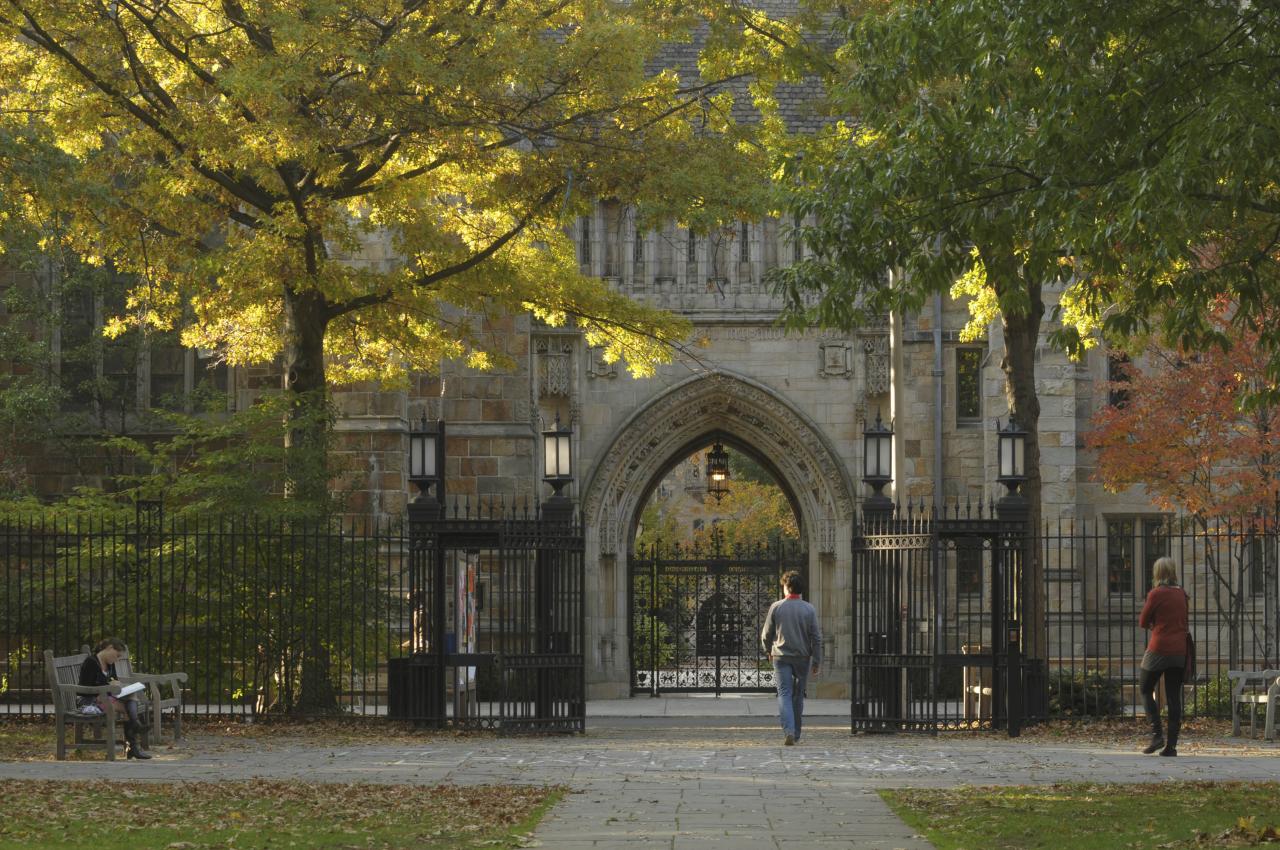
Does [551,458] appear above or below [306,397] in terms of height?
below

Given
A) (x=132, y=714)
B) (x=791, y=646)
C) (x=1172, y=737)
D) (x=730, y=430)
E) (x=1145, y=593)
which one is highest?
(x=730, y=430)

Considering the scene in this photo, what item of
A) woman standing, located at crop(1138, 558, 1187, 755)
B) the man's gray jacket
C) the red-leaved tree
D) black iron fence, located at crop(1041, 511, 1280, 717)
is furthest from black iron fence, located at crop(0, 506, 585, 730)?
the red-leaved tree

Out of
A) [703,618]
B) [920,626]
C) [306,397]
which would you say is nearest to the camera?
[920,626]

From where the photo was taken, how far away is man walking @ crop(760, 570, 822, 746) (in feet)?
53.1

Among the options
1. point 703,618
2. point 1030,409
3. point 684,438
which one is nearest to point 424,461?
point 1030,409

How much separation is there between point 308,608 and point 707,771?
6613 mm

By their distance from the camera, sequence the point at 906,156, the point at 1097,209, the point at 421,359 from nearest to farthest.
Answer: the point at 1097,209
the point at 906,156
the point at 421,359

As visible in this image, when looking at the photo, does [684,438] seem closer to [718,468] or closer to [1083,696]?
[718,468]

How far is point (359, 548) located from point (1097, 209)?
32.5 feet

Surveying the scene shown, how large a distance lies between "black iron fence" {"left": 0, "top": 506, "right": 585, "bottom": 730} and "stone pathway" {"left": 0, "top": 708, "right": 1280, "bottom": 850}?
86 cm

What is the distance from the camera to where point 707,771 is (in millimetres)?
13297

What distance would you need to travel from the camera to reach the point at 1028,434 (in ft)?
63.3

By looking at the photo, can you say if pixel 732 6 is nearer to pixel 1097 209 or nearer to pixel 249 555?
pixel 249 555

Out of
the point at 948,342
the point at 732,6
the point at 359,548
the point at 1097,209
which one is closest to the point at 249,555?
the point at 359,548
